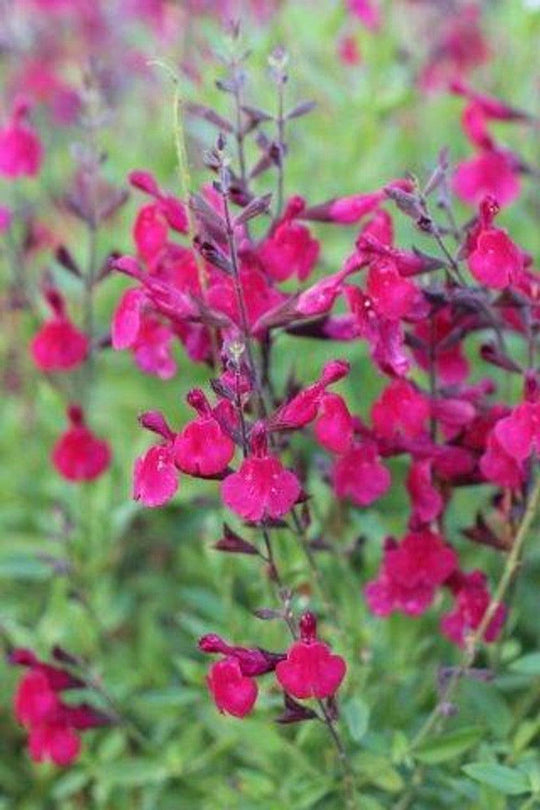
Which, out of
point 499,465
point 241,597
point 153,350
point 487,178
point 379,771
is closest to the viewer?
point 499,465

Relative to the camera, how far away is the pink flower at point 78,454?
2334 millimetres

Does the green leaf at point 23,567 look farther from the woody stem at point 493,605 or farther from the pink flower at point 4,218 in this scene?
the woody stem at point 493,605

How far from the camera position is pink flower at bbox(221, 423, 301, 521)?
5.11 ft

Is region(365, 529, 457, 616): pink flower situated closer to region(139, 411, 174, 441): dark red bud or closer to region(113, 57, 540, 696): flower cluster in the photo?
region(113, 57, 540, 696): flower cluster

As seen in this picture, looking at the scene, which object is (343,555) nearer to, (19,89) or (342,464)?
(342,464)

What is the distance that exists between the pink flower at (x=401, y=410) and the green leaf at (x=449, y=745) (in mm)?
423

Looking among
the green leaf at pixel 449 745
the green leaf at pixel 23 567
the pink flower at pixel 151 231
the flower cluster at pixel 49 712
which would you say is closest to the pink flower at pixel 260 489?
the pink flower at pixel 151 231

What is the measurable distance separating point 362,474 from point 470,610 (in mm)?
255

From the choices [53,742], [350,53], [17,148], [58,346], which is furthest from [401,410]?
[350,53]


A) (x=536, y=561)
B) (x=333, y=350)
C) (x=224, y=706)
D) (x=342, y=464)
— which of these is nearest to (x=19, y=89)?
(x=333, y=350)

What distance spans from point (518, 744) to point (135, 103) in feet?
11.4

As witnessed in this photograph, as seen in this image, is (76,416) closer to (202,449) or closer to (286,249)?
(286,249)

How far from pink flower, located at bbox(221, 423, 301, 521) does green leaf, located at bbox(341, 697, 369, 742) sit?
439mm

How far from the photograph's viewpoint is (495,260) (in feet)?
5.40
